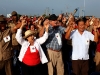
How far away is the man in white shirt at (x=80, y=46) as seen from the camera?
6.81m

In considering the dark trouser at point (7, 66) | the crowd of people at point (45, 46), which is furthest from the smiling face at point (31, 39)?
the dark trouser at point (7, 66)

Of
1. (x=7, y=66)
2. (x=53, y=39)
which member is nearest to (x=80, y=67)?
(x=53, y=39)

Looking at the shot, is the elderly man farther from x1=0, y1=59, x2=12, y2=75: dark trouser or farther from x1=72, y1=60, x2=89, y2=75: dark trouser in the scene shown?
x1=72, y1=60, x2=89, y2=75: dark trouser

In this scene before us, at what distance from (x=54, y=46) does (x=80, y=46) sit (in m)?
0.69

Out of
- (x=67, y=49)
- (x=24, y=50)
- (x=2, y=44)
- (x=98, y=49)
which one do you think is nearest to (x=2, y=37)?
(x=2, y=44)

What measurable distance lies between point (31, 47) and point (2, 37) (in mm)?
842

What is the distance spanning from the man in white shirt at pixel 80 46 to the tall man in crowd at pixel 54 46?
0.31 metres

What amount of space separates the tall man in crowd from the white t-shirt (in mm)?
387

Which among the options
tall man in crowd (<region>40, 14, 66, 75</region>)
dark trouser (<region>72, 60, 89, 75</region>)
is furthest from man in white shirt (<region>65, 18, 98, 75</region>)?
tall man in crowd (<region>40, 14, 66, 75</region>)

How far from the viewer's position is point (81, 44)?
6805mm

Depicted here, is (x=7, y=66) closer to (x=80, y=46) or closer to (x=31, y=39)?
(x=31, y=39)

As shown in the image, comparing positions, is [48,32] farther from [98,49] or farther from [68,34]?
[98,49]

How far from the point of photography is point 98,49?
823 cm

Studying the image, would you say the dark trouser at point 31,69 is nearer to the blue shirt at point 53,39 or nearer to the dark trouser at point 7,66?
the dark trouser at point 7,66
